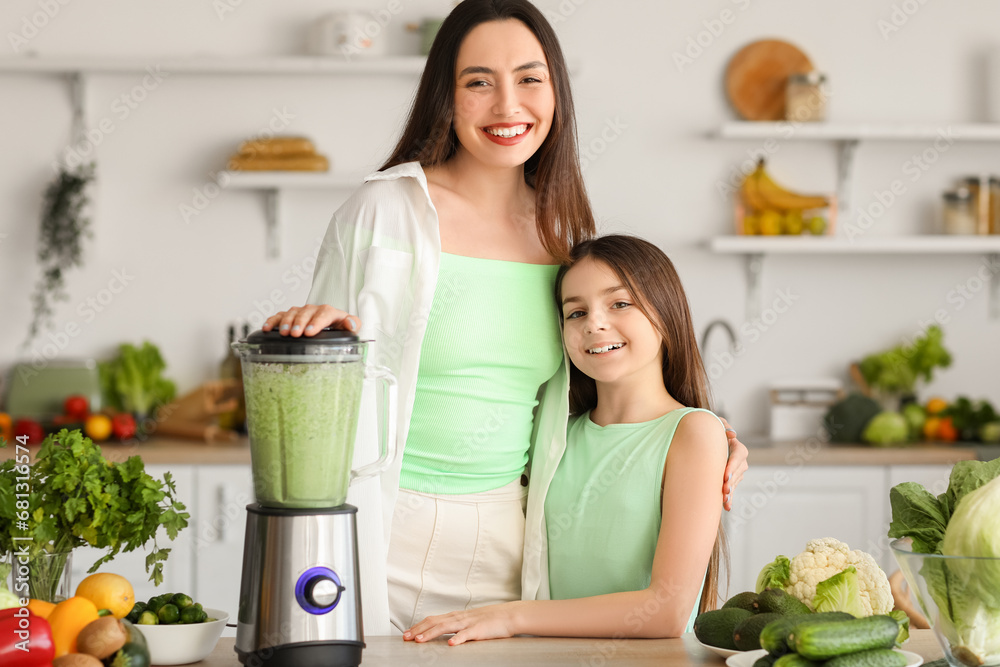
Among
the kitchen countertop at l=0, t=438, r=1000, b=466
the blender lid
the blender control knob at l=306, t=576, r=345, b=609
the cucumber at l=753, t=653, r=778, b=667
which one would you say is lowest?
the kitchen countertop at l=0, t=438, r=1000, b=466

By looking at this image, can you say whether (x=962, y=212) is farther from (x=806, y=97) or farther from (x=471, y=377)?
(x=471, y=377)

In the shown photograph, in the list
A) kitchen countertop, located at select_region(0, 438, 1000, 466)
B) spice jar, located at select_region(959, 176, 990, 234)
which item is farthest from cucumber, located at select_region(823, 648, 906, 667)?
spice jar, located at select_region(959, 176, 990, 234)

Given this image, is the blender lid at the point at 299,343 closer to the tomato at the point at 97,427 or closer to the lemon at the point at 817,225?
the tomato at the point at 97,427

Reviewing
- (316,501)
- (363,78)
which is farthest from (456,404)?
(363,78)

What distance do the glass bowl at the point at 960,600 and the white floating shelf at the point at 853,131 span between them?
2451 millimetres

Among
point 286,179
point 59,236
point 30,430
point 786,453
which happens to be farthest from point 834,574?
point 59,236

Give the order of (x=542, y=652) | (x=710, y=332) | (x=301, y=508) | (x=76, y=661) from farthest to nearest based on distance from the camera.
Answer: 1. (x=710, y=332)
2. (x=542, y=652)
3. (x=301, y=508)
4. (x=76, y=661)

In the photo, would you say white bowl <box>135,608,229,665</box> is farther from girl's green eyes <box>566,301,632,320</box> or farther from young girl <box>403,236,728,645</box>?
girl's green eyes <box>566,301,632,320</box>

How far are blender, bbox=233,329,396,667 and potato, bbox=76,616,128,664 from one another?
0.12 metres

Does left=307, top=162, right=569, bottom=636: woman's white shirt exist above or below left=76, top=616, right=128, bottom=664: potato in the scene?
above

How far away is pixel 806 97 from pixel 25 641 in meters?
2.96

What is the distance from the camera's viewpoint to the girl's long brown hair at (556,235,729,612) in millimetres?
1506

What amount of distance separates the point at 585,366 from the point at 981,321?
8.20 feet

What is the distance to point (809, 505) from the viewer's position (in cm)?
296
